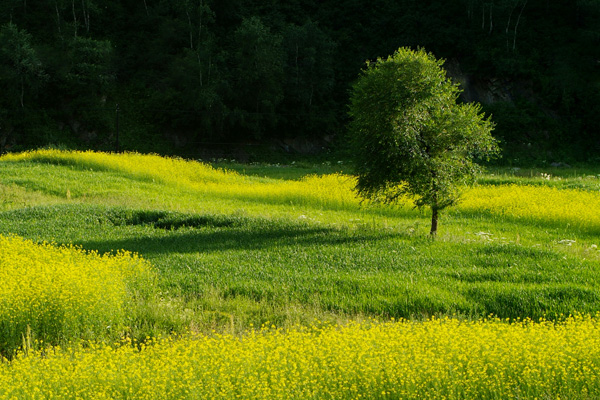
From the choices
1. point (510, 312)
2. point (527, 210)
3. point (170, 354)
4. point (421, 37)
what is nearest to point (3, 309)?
point (170, 354)

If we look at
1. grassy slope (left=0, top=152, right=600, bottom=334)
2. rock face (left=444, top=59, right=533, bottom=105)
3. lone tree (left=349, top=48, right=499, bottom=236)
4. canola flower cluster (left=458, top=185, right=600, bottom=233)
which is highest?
rock face (left=444, top=59, right=533, bottom=105)

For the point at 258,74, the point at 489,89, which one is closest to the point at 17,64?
the point at 258,74

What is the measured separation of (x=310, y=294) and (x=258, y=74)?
36.9 metres

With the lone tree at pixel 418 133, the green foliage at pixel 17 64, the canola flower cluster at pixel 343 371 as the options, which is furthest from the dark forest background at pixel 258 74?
the canola flower cluster at pixel 343 371

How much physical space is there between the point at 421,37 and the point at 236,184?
1299 inches

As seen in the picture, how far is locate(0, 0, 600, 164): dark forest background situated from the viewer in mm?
45969

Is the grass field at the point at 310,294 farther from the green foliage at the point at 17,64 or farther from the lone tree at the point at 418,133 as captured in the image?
the green foliage at the point at 17,64

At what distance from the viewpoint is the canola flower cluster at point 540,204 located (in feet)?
61.5

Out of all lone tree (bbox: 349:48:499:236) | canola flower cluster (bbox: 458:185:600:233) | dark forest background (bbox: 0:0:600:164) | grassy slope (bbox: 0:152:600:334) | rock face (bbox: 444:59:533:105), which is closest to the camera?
grassy slope (bbox: 0:152:600:334)

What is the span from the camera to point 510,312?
32.9ft

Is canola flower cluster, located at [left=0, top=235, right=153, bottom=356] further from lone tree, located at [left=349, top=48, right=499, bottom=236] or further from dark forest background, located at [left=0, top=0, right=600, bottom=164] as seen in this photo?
dark forest background, located at [left=0, top=0, right=600, bottom=164]

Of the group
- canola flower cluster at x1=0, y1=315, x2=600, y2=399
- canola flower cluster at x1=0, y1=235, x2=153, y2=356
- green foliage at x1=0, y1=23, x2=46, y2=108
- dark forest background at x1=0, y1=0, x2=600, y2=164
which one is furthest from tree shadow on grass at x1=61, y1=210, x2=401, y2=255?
green foliage at x1=0, y1=23, x2=46, y2=108

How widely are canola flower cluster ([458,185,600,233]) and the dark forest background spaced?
2210 cm

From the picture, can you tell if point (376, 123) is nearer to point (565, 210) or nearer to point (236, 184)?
point (565, 210)
